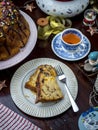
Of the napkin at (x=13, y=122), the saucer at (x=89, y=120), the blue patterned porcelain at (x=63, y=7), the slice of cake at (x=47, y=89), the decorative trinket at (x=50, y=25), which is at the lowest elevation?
the saucer at (x=89, y=120)

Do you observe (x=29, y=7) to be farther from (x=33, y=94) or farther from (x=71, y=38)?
(x=33, y=94)

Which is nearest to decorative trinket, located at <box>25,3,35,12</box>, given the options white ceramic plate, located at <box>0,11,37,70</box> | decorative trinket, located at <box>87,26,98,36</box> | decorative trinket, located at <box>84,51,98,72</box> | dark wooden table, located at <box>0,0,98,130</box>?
dark wooden table, located at <box>0,0,98,130</box>

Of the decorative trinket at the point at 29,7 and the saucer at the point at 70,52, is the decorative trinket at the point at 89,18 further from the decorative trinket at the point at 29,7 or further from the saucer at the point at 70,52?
the decorative trinket at the point at 29,7

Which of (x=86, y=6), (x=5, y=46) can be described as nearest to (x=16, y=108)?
(x=5, y=46)

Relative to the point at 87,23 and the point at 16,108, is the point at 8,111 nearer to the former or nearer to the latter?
the point at 16,108

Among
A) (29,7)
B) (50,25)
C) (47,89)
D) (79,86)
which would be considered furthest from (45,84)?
(29,7)

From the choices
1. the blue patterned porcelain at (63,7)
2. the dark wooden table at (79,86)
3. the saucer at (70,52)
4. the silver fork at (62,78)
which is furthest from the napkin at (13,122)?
the blue patterned porcelain at (63,7)

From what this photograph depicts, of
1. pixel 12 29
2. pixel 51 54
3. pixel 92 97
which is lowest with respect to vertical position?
pixel 92 97
